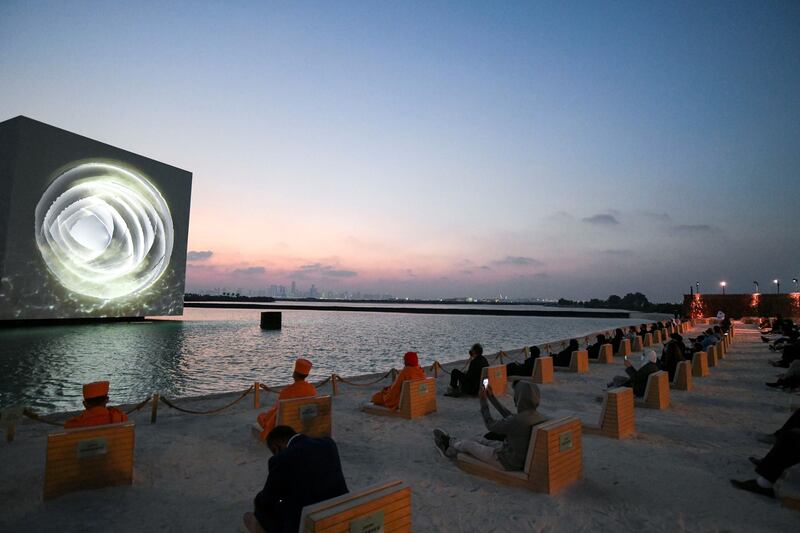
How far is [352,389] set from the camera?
11.8 meters

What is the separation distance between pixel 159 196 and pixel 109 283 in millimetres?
8535

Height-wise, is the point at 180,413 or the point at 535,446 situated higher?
the point at 535,446

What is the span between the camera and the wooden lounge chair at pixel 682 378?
11047 mm

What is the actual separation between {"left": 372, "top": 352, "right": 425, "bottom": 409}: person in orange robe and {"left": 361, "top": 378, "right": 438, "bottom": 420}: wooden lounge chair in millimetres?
106

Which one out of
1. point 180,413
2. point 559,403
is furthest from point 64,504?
point 559,403

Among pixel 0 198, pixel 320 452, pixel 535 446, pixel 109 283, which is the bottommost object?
pixel 535 446

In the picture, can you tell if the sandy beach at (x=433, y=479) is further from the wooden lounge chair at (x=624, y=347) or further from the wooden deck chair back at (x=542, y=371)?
the wooden lounge chair at (x=624, y=347)

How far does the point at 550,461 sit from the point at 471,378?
217 inches

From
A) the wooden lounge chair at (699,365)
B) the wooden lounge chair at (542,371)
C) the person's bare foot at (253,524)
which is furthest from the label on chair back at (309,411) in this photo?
the wooden lounge chair at (699,365)

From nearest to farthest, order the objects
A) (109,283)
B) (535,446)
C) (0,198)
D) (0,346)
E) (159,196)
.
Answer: (535,446) → (0,346) → (0,198) → (109,283) → (159,196)

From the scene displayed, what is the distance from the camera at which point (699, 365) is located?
13.3 m

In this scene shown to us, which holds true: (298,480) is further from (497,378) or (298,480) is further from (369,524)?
(497,378)

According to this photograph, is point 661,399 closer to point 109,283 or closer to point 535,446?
point 535,446

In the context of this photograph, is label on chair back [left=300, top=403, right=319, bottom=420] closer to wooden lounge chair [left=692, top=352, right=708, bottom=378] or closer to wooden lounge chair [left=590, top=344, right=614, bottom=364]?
wooden lounge chair [left=692, top=352, right=708, bottom=378]
